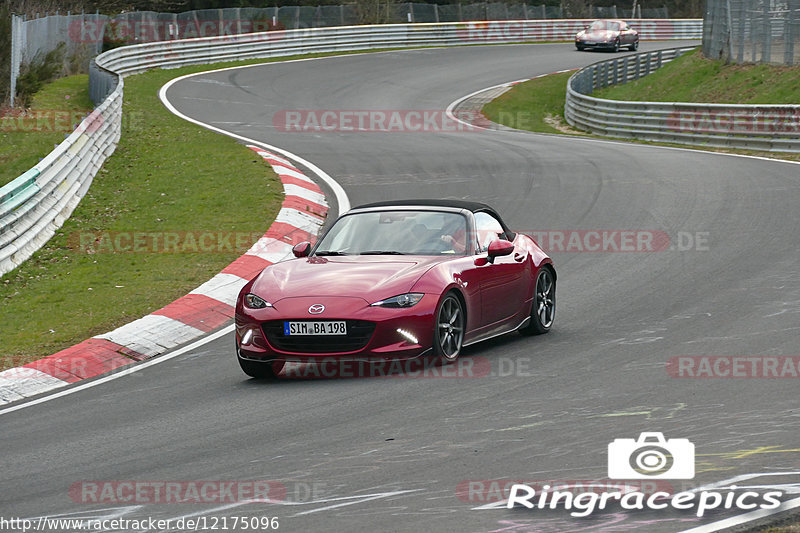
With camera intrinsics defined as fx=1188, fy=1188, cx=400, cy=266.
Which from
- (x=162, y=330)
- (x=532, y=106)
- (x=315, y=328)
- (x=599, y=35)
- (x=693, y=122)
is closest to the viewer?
(x=315, y=328)

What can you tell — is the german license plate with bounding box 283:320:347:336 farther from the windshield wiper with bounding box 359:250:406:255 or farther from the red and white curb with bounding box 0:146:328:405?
the red and white curb with bounding box 0:146:328:405

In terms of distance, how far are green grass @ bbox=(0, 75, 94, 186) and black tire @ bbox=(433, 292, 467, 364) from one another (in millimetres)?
11355

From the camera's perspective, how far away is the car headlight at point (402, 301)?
30.2 ft

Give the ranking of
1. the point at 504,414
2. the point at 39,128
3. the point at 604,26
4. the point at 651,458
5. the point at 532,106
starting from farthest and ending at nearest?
the point at 604,26
the point at 532,106
the point at 39,128
the point at 504,414
the point at 651,458

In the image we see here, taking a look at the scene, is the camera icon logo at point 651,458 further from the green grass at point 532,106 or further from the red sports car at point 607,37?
the red sports car at point 607,37

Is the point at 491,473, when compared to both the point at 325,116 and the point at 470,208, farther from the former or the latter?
the point at 325,116

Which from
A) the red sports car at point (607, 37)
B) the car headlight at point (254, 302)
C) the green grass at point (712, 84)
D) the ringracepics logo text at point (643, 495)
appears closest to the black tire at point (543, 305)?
the car headlight at point (254, 302)

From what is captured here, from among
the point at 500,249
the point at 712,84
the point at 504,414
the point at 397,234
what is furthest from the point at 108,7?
the point at 504,414

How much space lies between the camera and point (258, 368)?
954 cm

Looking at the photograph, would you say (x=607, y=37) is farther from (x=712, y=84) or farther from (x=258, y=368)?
(x=258, y=368)

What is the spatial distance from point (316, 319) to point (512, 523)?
3807mm

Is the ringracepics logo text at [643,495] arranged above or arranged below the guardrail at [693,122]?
above

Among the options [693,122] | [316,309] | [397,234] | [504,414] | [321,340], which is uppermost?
[397,234]

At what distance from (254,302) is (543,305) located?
3049mm
